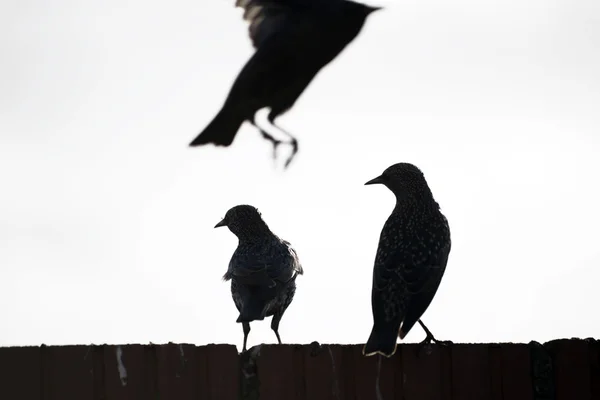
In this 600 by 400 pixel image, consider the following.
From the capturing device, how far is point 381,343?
17.5ft

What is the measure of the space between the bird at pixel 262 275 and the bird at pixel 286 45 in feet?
3.96

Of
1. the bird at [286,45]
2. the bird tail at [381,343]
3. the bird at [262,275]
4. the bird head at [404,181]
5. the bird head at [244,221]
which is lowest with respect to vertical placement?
the bird tail at [381,343]

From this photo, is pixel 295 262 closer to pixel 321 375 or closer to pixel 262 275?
pixel 262 275

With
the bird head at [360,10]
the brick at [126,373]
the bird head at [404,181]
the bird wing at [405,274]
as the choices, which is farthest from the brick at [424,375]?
the bird head at [360,10]

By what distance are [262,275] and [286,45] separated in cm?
169

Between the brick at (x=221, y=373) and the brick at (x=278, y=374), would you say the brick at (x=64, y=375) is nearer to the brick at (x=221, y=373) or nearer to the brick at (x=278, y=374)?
the brick at (x=221, y=373)

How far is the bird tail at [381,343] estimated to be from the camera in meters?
5.19

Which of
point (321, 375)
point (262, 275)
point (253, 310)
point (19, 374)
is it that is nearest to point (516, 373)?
point (321, 375)

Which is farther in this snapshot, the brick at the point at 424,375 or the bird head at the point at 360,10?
the bird head at the point at 360,10

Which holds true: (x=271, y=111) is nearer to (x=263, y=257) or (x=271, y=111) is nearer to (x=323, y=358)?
(x=263, y=257)

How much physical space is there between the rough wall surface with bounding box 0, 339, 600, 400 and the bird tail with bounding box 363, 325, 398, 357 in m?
0.04

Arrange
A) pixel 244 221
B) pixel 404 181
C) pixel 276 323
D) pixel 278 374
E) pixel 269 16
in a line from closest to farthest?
pixel 278 374
pixel 404 181
pixel 269 16
pixel 276 323
pixel 244 221

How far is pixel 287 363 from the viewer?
502 cm

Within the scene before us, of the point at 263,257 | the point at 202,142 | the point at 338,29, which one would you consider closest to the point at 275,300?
the point at 263,257
